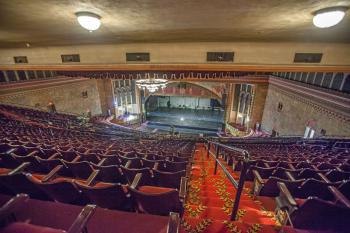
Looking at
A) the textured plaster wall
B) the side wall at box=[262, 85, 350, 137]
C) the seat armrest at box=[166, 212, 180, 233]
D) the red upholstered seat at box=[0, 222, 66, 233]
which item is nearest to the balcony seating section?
the seat armrest at box=[166, 212, 180, 233]

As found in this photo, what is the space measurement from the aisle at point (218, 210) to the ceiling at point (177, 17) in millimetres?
2901

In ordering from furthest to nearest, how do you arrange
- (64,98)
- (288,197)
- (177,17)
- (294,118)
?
1. (64,98)
2. (294,118)
3. (177,17)
4. (288,197)

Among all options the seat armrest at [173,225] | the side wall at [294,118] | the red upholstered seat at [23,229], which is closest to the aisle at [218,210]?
the seat armrest at [173,225]

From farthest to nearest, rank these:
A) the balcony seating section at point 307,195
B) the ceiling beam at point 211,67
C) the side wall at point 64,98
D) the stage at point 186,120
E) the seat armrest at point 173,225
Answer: the stage at point 186,120 < the side wall at point 64,98 < the ceiling beam at point 211,67 < the balcony seating section at point 307,195 < the seat armrest at point 173,225

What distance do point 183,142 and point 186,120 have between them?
15847 mm

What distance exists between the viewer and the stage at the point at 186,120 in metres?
21.3

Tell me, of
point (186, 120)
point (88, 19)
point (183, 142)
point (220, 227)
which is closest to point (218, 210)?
point (220, 227)

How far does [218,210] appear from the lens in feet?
9.17

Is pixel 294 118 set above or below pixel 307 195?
below

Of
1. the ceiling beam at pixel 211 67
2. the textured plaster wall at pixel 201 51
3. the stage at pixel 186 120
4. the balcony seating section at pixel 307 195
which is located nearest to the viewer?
the balcony seating section at pixel 307 195

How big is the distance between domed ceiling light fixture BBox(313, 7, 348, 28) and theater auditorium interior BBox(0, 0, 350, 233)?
14 mm

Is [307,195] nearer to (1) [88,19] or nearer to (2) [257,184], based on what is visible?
(2) [257,184]

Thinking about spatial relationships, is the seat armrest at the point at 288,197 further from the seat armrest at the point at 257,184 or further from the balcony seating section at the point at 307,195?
the seat armrest at the point at 257,184

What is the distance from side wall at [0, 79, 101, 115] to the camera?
12982 millimetres
